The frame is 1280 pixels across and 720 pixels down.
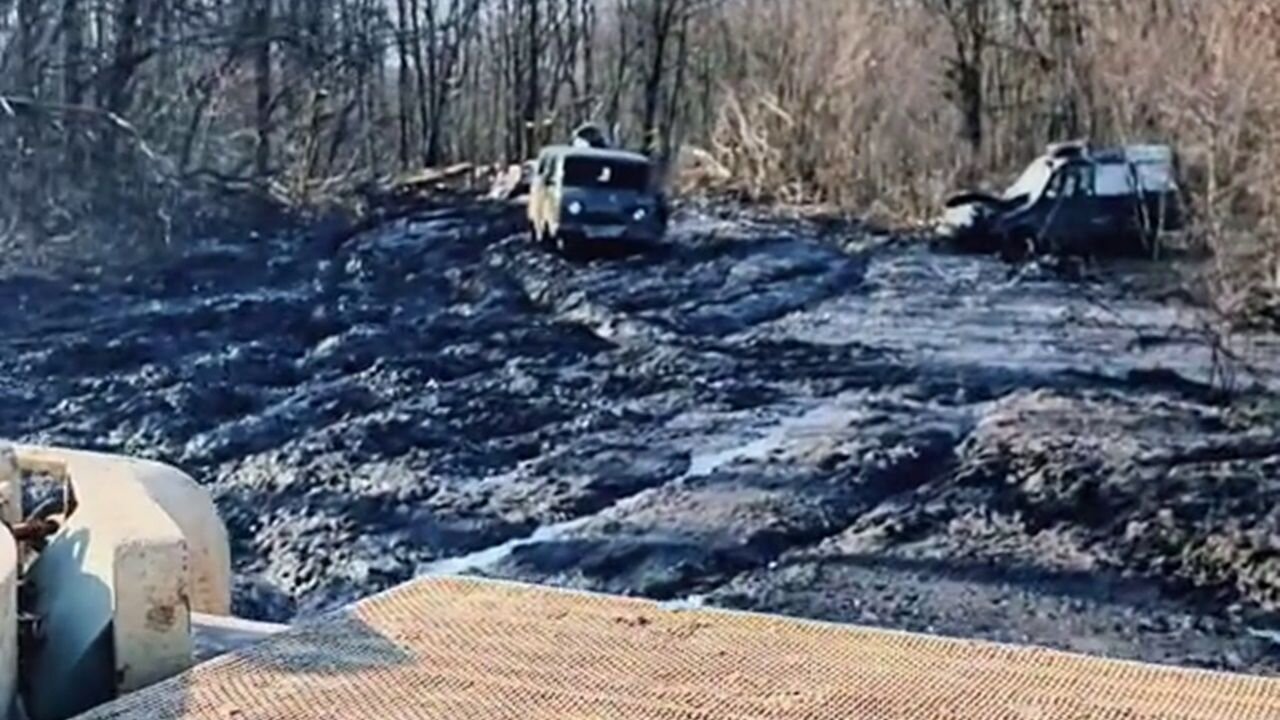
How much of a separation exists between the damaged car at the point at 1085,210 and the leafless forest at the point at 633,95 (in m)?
0.49

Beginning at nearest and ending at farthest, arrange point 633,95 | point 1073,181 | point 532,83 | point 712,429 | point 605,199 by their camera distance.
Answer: point 712,429
point 605,199
point 1073,181
point 532,83
point 633,95

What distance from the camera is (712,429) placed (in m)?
9.88

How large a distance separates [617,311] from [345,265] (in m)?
3.78

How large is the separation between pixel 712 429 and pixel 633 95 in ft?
59.2

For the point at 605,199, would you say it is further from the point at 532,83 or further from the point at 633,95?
the point at 633,95

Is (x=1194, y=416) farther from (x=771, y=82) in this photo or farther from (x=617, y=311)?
(x=771, y=82)

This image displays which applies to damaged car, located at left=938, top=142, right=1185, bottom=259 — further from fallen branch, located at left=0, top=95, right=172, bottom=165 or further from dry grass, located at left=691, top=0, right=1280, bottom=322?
fallen branch, located at left=0, top=95, right=172, bottom=165

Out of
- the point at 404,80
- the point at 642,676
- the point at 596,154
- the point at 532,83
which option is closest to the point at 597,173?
the point at 596,154

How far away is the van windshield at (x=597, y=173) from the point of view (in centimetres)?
1559

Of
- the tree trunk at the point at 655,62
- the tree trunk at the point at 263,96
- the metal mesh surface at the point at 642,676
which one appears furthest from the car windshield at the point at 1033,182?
the metal mesh surface at the point at 642,676

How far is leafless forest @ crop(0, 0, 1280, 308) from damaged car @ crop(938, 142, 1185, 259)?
0.49m

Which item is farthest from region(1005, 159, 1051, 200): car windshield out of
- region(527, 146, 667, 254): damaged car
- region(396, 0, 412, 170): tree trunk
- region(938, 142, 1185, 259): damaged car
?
region(396, 0, 412, 170): tree trunk

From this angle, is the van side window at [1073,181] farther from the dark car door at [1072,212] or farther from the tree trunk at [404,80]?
the tree trunk at [404,80]

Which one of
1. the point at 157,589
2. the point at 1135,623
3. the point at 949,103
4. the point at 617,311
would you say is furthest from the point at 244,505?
the point at 949,103
